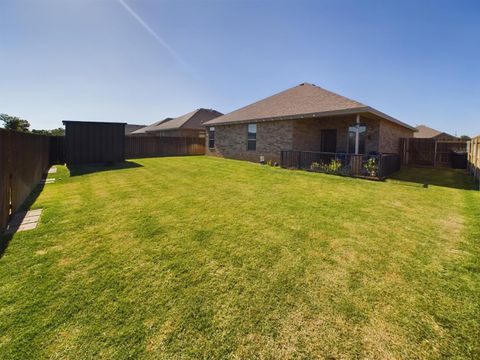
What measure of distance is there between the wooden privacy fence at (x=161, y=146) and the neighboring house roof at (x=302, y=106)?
5046mm

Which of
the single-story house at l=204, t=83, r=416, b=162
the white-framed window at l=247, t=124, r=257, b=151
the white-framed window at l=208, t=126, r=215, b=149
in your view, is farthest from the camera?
the white-framed window at l=208, t=126, r=215, b=149

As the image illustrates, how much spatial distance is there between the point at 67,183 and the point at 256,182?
744 cm

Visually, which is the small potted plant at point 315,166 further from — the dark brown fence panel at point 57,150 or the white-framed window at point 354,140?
the dark brown fence panel at point 57,150

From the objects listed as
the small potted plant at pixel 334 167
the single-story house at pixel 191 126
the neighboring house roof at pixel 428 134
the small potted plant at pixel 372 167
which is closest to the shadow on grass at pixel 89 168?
the small potted plant at pixel 334 167

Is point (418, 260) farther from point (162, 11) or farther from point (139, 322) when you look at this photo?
point (162, 11)

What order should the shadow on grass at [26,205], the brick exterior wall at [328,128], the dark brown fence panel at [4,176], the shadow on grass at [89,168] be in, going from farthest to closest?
the brick exterior wall at [328,128]
the shadow on grass at [89,168]
the dark brown fence panel at [4,176]
the shadow on grass at [26,205]

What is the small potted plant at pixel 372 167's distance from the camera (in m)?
9.98

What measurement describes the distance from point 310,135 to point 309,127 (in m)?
0.51

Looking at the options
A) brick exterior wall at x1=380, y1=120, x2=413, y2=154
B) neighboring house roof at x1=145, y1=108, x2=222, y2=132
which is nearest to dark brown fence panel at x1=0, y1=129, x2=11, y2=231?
brick exterior wall at x1=380, y1=120, x2=413, y2=154

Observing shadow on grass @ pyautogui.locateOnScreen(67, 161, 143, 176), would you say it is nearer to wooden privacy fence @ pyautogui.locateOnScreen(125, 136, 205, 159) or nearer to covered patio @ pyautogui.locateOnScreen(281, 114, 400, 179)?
wooden privacy fence @ pyautogui.locateOnScreen(125, 136, 205, 159)

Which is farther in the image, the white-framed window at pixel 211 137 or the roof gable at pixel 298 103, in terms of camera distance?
the white-framed window at pixel 211 137

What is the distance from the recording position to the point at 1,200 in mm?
4129

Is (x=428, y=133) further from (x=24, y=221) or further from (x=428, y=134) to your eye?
(x=24, y=221)

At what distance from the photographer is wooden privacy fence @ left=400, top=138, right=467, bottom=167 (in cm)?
1422
